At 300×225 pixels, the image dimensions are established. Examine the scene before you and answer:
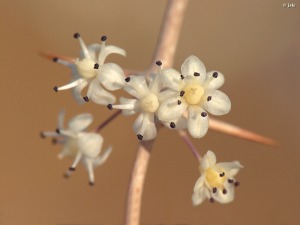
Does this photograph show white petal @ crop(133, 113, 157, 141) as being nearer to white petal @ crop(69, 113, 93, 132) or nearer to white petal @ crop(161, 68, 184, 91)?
white petal @ crop(161, 68, 184, 91)

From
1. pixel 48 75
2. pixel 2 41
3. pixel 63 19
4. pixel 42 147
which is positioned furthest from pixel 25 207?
pixel 63 19

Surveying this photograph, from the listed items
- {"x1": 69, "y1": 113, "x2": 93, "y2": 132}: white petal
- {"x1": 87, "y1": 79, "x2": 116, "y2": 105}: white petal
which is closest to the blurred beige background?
{"x1": 69, "y1": 113, "x2": 93, "y2": 132}: white petal

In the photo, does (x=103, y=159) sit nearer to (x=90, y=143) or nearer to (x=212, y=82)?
(x=90, y=143)

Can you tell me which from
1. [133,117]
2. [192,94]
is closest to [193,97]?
[192,94]

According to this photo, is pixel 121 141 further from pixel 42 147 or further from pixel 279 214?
pixel 279 214

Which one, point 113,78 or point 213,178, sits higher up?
point 113,78

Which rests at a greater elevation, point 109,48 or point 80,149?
point 109,48

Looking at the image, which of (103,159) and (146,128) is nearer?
(146,128)
